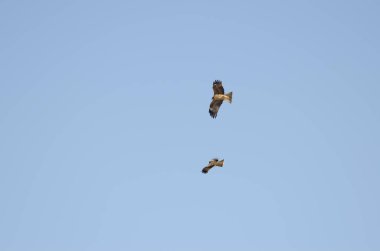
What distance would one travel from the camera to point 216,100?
79.9 m

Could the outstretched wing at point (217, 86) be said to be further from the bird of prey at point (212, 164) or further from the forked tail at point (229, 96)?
the bird of prey at point (212, 164)

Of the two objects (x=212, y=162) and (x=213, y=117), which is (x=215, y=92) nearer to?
(x=213, y=117)

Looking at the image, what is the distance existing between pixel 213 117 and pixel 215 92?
342 cm

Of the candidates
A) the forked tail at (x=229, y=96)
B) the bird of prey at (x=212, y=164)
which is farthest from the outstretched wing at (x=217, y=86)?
the bird of prey at (x=212, y=164)

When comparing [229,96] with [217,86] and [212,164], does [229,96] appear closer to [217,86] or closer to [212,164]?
[217,86]

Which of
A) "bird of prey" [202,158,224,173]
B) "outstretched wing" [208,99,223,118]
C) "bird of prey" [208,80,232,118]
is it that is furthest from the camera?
"outstretched wing" [208,99,223,118]

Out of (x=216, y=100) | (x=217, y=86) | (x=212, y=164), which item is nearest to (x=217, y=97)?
(x=216, y=100)

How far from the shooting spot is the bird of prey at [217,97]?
78812 mm

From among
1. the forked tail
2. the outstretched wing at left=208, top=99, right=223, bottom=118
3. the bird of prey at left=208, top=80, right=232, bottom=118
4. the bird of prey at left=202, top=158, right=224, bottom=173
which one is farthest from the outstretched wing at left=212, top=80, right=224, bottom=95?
the bird of prey at left=202, top=158, right=224, bottom=173

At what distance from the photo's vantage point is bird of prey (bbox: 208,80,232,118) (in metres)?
78.8

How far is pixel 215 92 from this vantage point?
261ft

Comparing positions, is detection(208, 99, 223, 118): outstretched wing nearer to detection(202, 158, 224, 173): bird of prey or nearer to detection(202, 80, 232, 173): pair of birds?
detection(202, 80, 232, 173): pair of birds

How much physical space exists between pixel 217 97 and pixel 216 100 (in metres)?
0.47

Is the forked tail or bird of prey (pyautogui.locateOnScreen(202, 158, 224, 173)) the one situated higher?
the forked tail
